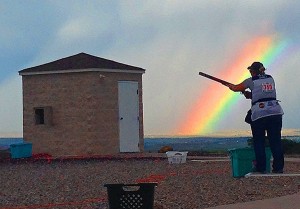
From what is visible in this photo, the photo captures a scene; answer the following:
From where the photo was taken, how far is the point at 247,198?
10.7m

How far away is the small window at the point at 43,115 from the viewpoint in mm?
27406

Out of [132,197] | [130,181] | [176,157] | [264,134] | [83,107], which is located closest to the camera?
[132,197]

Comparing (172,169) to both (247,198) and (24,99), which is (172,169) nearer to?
(247,198)

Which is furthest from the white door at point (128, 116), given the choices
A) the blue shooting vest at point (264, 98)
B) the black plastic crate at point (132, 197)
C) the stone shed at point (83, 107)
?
the black plastic crate at point (132, 197)

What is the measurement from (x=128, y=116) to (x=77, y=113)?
1.83 m

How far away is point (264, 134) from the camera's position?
13875mm

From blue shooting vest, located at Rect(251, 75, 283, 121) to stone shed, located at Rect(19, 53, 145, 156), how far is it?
1321 cm

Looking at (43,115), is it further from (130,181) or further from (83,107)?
(130,181)

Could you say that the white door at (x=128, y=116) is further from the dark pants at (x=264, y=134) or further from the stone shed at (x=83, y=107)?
the dark pants at (x=264, y=134)

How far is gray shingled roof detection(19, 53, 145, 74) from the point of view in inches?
1065

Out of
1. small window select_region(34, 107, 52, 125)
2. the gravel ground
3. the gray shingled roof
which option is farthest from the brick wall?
the gravel ground

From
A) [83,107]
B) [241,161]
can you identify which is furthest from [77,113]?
[241,161]

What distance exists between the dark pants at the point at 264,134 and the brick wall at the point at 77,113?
42.9 feet

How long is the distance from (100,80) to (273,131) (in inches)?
531
